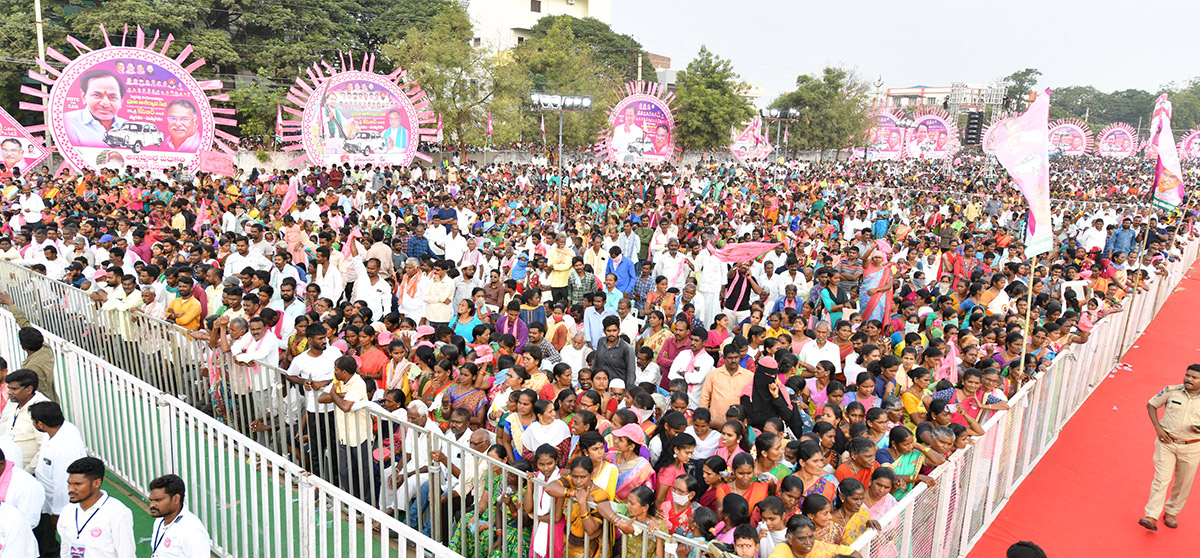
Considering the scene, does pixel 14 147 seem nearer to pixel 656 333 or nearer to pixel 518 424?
pixel 656 333

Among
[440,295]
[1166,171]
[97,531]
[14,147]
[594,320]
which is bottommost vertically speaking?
[97,531]

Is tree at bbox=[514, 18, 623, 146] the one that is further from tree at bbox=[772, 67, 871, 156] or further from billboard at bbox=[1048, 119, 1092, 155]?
billboard at bbox=[1048, 119, 1092, 155]

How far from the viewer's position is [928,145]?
1697 inches

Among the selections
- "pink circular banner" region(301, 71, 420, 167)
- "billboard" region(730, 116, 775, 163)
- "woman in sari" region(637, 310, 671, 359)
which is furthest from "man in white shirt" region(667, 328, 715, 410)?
"billboard" region(730, 116, 775, 163)

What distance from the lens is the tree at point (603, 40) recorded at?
53.0m

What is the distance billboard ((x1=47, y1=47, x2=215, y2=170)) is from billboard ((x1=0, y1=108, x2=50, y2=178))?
1.13 m

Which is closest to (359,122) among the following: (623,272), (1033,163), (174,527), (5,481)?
(623,272)

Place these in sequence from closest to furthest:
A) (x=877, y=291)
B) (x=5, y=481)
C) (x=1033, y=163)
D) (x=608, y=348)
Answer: (x=5, y=481) < (x=1033, y=163) < (x=608, y=348) < (x=877, y=291)

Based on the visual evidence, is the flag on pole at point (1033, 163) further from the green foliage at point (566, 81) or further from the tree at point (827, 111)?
the tree at point (827, 111)

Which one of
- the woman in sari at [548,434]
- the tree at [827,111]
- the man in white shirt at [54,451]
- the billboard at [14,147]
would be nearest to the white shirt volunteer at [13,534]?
the man in white shirt at [54,451]

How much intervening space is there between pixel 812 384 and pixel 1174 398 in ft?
7.69

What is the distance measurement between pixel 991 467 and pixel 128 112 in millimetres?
17421

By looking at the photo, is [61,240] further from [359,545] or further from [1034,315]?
[1034,315]

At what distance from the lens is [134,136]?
1608 centimetres
